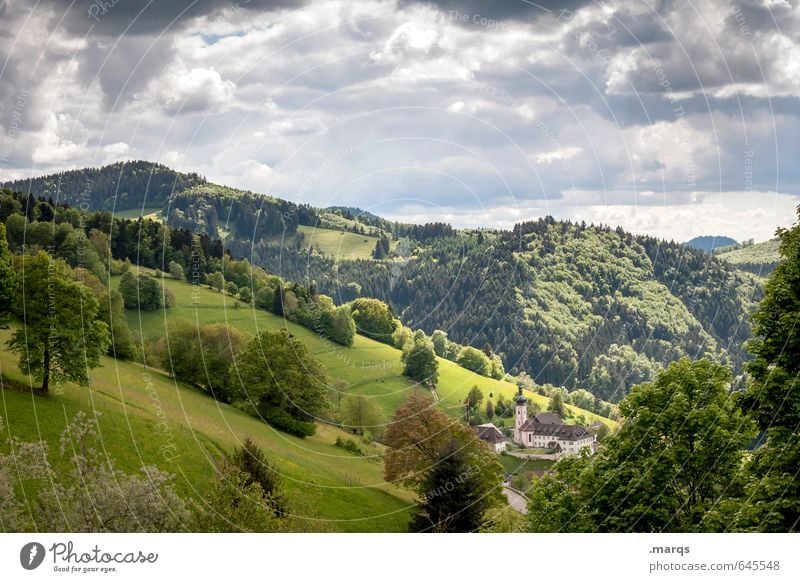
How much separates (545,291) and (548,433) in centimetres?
6932

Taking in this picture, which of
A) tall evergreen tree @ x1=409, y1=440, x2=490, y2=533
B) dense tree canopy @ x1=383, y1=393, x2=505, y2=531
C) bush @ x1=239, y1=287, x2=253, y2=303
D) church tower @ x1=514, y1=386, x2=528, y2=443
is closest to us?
tall evergreen tree @ x1=409, y1=440, x2=490, y2=533

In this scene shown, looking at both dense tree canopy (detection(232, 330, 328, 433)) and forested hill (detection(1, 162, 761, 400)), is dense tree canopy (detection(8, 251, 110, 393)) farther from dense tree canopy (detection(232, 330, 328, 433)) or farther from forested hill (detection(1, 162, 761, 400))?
forested hill (detection(1, 162, 761, 400))

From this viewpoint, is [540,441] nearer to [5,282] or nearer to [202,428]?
[202,428]

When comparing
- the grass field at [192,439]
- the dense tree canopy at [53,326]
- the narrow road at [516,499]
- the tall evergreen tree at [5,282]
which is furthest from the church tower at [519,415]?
the tall evergreen tree at [5,282]

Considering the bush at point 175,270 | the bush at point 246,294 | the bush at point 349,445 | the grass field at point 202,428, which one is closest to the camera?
the grass field at point 202,428

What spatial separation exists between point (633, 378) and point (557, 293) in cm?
2162

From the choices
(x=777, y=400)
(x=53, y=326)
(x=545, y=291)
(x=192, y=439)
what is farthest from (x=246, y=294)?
(x=545, y=291)

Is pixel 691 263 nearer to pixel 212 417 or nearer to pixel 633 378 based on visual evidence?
pixel 633 378

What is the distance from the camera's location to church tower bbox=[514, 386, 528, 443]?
183 ft

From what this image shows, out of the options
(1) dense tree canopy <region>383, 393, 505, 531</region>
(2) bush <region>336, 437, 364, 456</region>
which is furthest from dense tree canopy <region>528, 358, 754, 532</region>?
(2) bush <region>336, 437, 364, 456</region>

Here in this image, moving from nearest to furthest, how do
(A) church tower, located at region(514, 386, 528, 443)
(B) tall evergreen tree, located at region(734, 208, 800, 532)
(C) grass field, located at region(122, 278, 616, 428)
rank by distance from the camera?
1. (B) tall evergreen tree, located at region(734, 208, 800, 532)
2. (C) grass field, located at region(122, 278, 616, 428)
3. (A) church tower, located at region(514, 386, 528, 443)

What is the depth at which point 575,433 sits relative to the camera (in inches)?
2116

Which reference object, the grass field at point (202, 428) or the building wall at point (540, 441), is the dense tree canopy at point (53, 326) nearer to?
the grass field at point (202, 428)

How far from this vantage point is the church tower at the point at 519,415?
55.9 metres
